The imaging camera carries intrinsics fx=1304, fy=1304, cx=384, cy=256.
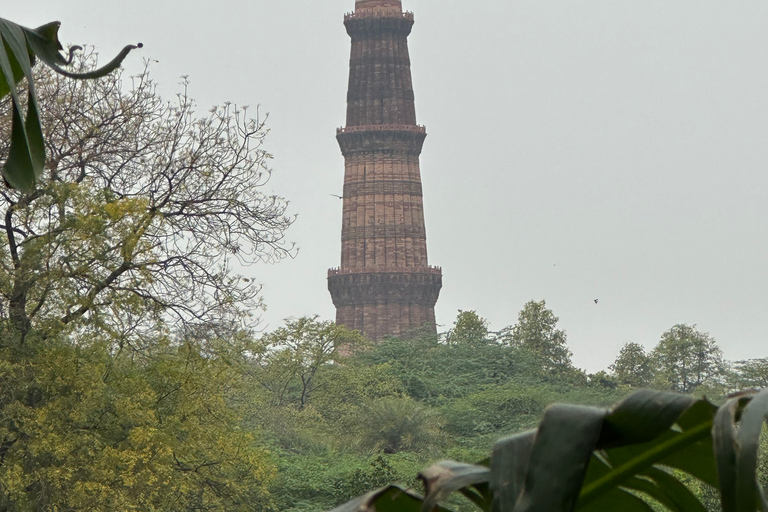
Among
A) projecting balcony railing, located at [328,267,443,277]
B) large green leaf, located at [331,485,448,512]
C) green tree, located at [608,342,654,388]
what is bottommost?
large green leaf, located at [331,485,448,512]

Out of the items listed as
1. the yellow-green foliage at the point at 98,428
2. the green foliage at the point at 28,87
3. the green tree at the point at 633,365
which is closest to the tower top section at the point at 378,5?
the green tree at the point at 633,365

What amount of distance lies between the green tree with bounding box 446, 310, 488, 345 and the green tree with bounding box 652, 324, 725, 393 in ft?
21.7

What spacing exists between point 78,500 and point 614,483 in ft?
45.6

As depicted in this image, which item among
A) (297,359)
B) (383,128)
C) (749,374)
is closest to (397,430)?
(297,359)

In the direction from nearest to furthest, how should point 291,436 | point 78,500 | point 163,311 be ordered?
point 78,500 → point 163,311 → point 291,436

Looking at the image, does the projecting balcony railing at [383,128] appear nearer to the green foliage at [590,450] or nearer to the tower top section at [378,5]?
the tower top section at [378,5]

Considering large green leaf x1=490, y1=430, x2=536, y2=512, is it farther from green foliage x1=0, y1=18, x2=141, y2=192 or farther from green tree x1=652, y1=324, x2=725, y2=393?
green tree x1=652, y1=324, x2=725, y2=393

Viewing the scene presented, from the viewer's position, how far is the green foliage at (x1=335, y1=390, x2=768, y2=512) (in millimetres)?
1101

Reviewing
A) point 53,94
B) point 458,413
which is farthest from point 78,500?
point 458,413

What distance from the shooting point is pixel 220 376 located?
16812 mm

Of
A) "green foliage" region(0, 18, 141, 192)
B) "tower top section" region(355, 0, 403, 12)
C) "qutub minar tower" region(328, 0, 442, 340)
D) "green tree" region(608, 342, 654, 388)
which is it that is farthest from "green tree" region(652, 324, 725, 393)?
"green foliage" region(0, 18, 141, 192)

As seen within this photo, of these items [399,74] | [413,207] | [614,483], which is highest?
[399,74]

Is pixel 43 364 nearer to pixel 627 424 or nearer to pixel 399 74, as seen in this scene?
pixel 627 424

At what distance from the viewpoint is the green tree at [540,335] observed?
4681 centimetres
